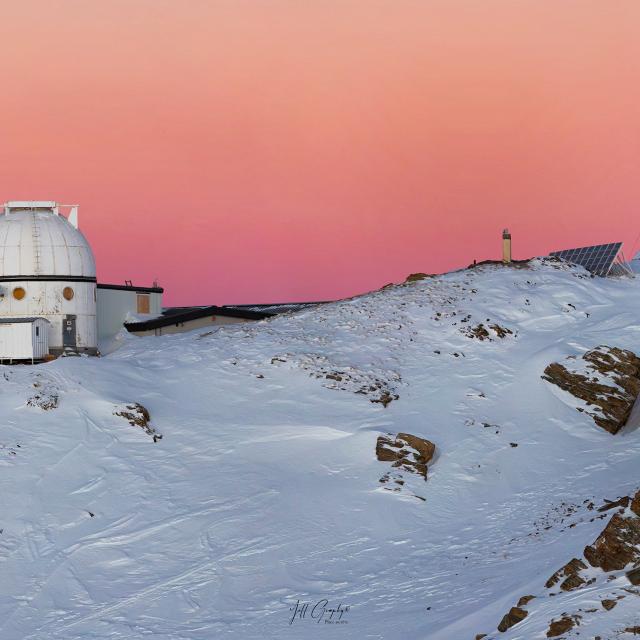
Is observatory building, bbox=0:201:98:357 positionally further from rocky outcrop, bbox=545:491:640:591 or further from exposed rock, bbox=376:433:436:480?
rocky outcrop, bbox=545:491:640:591

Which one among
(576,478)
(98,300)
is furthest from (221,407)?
(98,300)

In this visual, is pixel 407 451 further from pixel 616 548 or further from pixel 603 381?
pixel 616 548

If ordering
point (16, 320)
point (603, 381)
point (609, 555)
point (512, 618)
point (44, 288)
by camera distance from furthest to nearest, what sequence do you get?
point (44, 288)
point (16, 320)
point (603, 381)
point (609, 555)
point (512, 618)

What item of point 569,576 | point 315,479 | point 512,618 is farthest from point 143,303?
point 512,618

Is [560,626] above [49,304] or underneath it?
underneath

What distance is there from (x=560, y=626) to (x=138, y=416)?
66.0ft

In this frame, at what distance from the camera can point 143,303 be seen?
57.0 meters

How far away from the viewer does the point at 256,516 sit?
29.9 metres

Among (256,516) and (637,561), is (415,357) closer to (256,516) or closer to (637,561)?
(256,516)

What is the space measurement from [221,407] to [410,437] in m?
7.07

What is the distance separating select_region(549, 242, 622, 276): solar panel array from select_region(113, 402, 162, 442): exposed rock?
28197 mm

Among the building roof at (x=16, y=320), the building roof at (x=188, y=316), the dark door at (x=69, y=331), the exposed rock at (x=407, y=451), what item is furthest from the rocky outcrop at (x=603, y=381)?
the building roof at (x=16, y=320)

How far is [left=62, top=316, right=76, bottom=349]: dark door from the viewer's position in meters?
47.8

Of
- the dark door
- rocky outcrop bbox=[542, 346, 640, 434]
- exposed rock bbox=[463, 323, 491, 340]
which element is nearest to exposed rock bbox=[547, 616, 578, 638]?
rocky outcrop bbox=[542, 346, 640, 434]
